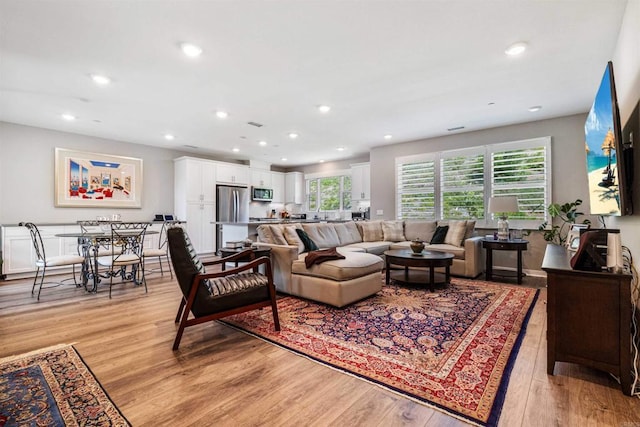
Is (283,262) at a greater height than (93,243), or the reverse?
(93,243)

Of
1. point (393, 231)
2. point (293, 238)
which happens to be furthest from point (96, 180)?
point (393, 231)

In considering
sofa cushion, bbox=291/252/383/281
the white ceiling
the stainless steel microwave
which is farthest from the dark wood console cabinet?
the stainless steel microwave

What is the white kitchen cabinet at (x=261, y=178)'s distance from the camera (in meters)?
8.35

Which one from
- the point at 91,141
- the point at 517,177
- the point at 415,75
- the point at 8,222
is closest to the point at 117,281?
the point at 8,222

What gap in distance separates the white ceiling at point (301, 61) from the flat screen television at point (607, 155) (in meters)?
0.73

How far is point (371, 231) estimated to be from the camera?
5793 mm

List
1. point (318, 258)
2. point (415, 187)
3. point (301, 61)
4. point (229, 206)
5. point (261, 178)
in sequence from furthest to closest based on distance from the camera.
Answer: point (261, 178) < point (229, 206) < point (415, 187) < point (318, 258) < point (301, 61)

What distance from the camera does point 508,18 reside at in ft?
7.70

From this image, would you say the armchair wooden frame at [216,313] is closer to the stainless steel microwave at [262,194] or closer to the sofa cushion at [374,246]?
the sofa cushion at [374,246]

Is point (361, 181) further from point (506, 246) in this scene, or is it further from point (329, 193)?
point (506, 246)

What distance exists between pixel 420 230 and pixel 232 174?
4.89 metres

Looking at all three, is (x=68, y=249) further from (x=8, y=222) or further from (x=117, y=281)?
(x=117, y=281)

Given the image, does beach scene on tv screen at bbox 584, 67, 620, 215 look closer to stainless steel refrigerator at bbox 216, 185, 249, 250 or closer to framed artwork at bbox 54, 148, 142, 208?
stainless steel refrigerator at bbox 216, 185, 249, 250

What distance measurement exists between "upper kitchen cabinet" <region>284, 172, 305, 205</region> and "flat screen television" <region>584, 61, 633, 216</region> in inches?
286
